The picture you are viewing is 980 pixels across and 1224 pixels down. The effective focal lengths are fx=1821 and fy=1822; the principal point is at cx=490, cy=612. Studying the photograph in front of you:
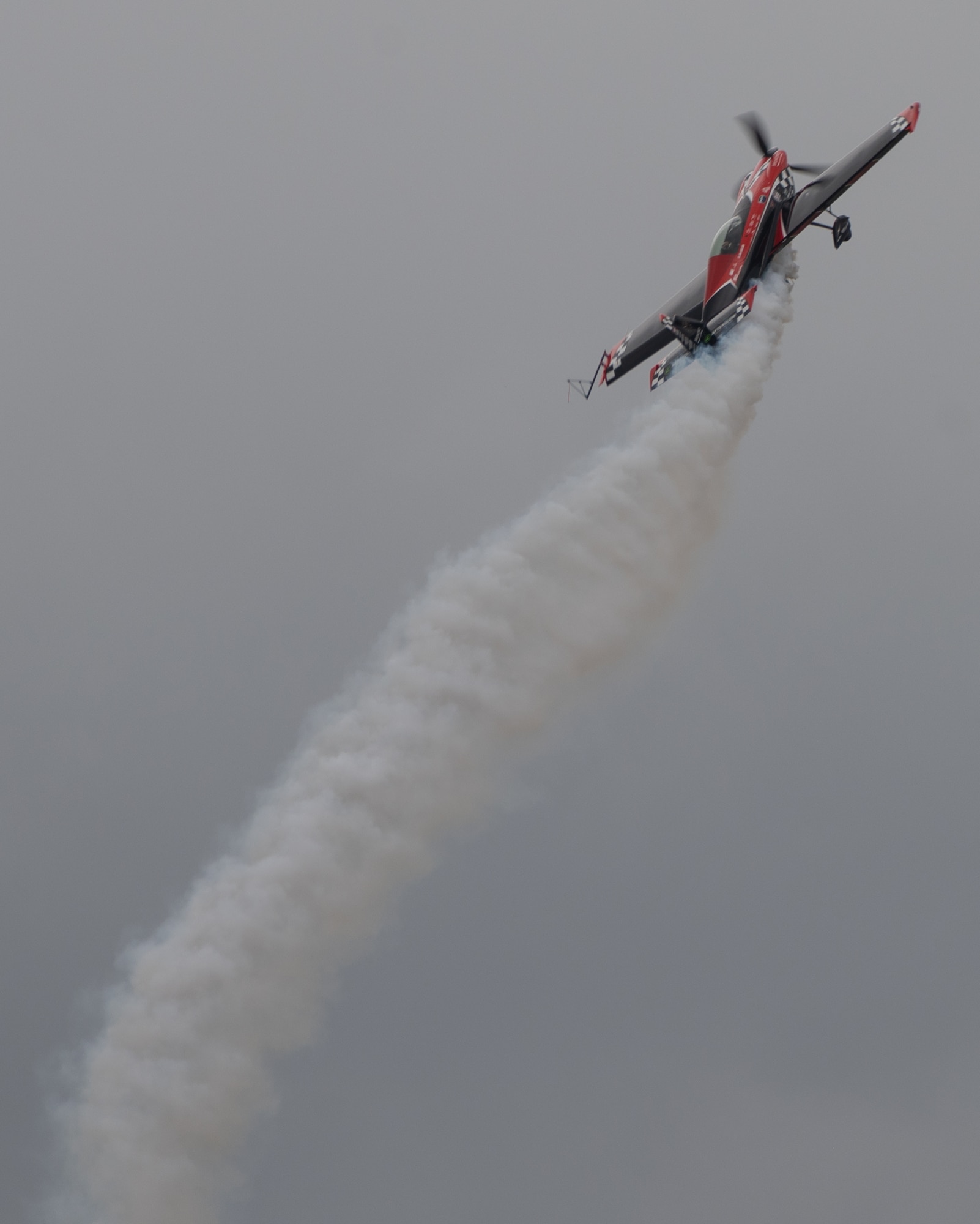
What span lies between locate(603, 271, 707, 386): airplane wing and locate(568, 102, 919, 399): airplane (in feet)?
7.72

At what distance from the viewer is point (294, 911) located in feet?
179

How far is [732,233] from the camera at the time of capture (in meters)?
58.9

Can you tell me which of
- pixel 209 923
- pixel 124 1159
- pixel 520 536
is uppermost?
pixel 520 536

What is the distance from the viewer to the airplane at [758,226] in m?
58.1

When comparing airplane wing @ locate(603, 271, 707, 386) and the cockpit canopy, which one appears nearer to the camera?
the cockpit canopy

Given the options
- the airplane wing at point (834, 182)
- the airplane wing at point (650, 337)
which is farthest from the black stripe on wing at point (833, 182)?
the airplane wing at point (650, 337)

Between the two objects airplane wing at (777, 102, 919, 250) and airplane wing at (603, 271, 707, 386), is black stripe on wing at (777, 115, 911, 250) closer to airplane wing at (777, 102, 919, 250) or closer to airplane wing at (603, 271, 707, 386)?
airplane wing at (777, 102, 919, 250)

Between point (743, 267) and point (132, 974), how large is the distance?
29.0 metres

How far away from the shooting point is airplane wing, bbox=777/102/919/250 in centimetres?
5872

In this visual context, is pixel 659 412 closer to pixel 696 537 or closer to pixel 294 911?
pixel 696 537

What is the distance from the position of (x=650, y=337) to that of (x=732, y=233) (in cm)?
556

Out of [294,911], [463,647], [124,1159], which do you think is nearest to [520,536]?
[463,647]

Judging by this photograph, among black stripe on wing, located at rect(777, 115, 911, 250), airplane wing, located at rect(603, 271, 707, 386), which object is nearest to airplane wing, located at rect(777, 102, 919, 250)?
black stripe on wing, located at rect(777, 115, 911, 250)

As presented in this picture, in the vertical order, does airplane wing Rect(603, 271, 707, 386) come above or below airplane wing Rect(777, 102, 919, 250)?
above
